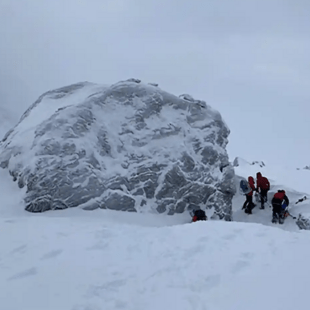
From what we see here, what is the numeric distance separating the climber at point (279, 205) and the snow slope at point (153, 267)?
857 cm

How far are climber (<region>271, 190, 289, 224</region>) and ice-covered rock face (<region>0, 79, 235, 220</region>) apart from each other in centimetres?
224

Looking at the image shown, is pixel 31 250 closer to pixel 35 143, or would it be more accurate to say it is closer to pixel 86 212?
pixel 86 212

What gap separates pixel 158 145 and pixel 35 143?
18.3 feet

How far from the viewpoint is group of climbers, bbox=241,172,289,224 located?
1766 cm

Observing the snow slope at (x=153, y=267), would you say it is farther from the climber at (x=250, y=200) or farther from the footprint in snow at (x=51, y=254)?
the climber at (x=250, y=200)

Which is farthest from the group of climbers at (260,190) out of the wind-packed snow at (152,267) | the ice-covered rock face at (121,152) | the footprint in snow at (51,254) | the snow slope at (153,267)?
the footprint in snow at (51,254)

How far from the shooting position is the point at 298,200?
19.6 meters

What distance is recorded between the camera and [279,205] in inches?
693

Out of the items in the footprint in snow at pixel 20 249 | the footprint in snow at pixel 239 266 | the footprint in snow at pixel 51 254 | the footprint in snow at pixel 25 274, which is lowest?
the footprint in snow at pixel 20 249

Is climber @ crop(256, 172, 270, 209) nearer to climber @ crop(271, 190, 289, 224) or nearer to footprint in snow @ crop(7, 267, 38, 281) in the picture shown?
climber @ crop(271, 190, 289, 224)

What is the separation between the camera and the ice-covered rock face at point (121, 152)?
47.3 feet

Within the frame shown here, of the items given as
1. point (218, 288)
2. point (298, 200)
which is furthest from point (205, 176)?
point (218, 288)

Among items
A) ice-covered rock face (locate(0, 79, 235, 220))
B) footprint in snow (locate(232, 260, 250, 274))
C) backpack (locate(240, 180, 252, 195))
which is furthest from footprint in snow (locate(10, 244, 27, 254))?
backpack (locate(240, 180, 252, 195))

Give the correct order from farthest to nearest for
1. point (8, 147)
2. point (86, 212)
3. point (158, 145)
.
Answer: point (158, 145) → point (8, 147) → point (86, 212)
